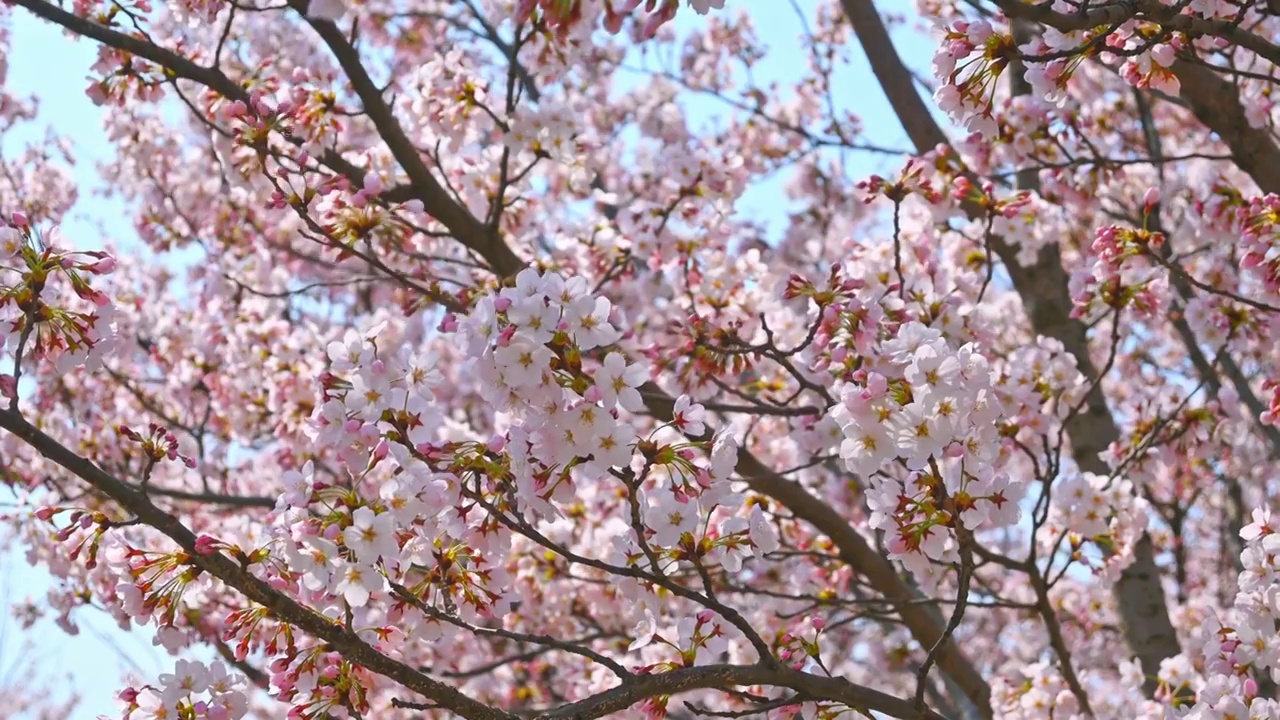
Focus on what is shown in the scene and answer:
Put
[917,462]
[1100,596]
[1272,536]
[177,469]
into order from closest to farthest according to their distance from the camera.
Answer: [917,462] < [1272,536] < [1100,596] < [177,469]

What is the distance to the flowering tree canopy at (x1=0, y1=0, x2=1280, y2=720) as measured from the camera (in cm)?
223

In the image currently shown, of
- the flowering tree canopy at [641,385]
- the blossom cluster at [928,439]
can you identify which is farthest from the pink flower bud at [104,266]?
the blossom cluster at [928,439]

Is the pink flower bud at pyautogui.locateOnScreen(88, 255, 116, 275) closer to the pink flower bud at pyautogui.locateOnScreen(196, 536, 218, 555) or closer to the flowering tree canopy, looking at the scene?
the flowering tree canopy

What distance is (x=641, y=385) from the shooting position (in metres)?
2.46

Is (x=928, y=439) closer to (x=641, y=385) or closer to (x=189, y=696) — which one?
(x=641, y=385)

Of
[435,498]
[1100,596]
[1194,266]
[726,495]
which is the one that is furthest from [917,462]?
[1194,266]

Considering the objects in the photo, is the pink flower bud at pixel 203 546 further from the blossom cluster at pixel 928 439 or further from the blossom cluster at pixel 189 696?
the blossom cluster at pixel 928 439

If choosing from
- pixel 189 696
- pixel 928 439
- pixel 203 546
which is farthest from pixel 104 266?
pixel 928 439

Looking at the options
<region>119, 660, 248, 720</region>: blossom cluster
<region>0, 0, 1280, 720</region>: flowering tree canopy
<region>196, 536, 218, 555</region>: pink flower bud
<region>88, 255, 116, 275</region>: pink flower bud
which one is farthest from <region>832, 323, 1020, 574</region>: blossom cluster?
<region>88, 255, 116, 275</region>: pink flower bud

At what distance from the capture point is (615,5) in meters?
1.74

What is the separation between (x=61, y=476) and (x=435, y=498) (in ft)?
12.8

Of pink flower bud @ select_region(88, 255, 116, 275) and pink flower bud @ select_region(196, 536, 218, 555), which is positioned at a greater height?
pink flower bud @ select_region(88, 255, 116, 275)

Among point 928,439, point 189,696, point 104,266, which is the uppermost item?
point 104,266

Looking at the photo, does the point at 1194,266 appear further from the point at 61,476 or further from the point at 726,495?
the point at 61,476
